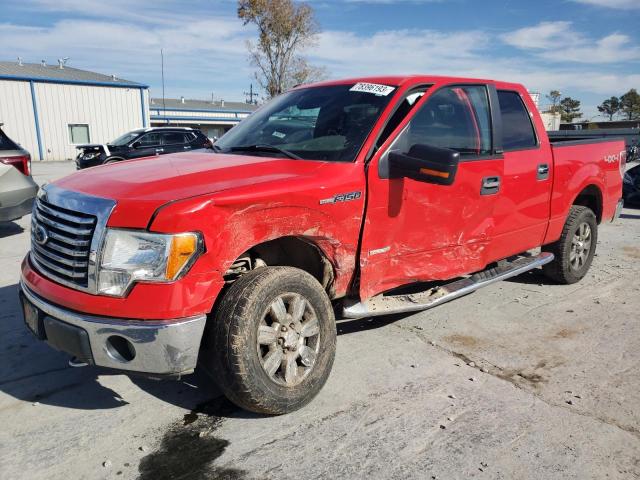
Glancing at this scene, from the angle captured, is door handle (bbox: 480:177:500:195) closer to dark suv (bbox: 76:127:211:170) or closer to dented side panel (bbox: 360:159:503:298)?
dented side panel (bbox: 360:159:503:298)

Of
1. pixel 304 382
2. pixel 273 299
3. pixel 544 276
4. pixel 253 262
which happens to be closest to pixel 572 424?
pixel 304 382

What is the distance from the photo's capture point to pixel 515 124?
4445 mm

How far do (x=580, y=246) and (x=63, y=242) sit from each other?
16.0ft

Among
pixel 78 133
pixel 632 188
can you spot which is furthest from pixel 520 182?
pixel 78 133

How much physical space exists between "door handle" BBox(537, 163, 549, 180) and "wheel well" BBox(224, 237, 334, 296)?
7.86 ft

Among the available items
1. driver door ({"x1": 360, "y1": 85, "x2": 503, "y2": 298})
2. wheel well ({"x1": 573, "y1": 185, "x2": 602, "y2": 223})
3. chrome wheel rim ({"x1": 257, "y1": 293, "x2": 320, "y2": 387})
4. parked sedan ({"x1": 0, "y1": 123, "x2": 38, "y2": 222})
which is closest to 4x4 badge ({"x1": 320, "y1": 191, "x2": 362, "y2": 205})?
driver door ({"x1": 360, "y1": 85, "x2": 503, "y2": 298})

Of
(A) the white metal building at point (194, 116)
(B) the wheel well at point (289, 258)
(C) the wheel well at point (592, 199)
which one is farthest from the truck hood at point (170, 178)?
(A) the white metal building at point (194, 116)

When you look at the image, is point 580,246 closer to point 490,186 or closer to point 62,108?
point 490,186

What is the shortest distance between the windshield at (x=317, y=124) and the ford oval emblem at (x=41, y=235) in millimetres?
1405

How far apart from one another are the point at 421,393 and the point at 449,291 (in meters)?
1.00

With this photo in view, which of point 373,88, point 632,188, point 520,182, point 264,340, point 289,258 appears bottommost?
point 632,188

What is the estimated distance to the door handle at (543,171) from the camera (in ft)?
14.7

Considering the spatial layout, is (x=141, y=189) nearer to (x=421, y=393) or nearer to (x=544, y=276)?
(x=421, y=393)

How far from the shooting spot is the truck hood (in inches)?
96.7
